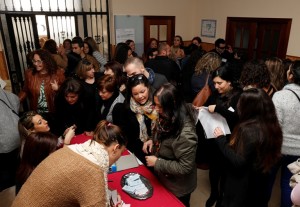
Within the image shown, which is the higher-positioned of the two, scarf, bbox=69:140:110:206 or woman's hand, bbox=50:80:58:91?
scarf, bbox=69:140:110:206

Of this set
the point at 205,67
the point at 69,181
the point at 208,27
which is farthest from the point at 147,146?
the point at 208,27

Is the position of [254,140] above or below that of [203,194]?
above

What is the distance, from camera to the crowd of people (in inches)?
45.6

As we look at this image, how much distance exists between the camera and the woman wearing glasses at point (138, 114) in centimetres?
220

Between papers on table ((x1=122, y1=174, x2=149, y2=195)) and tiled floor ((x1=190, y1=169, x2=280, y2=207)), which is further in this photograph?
tiled floor ((x1=190, y1=169, x2=280, y2=207))

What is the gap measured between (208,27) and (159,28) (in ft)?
4.79

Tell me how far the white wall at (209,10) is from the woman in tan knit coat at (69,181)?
17.9 ft

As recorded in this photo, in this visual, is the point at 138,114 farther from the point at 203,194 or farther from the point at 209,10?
the point at 209,10

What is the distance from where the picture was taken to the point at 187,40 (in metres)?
7.68

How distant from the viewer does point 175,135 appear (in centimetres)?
Answer: 167

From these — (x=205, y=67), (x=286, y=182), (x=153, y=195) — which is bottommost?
(x=286, y=182)

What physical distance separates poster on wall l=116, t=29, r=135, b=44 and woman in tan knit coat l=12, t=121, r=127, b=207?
5585mm

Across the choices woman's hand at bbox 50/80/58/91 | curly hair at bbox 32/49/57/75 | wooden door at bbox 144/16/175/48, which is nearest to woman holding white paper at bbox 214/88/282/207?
woman's hand at bbox 50/80/58/91

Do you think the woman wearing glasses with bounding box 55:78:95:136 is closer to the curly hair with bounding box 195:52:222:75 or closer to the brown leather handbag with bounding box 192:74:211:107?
the brown leather handbag with bounding box 192:74:211:107
